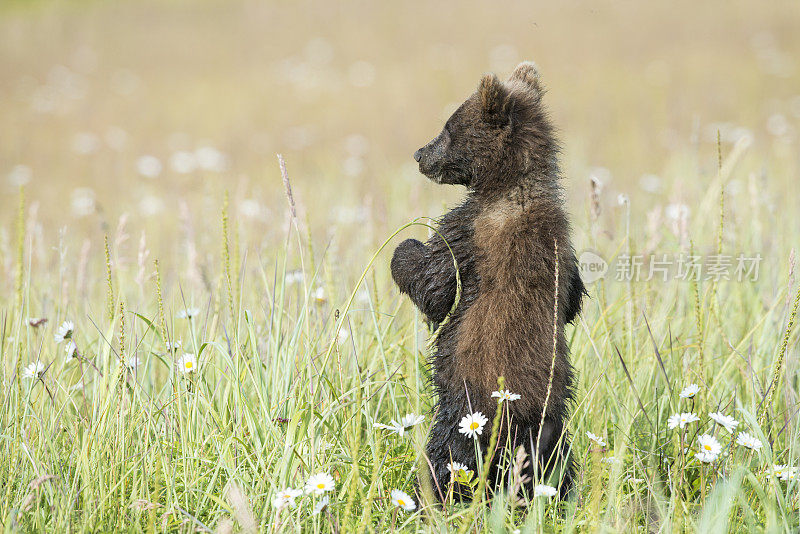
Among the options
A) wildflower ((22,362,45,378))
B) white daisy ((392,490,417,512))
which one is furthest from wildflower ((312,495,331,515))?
wildflower ((22,362,45,378))

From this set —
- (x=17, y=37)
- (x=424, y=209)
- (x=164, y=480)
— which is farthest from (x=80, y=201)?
(x=17, y=37)

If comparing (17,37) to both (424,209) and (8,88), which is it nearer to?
(8,88)

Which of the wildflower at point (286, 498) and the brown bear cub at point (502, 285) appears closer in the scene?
the wildflower at point (286, 498)

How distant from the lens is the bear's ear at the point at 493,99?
2.72 metres

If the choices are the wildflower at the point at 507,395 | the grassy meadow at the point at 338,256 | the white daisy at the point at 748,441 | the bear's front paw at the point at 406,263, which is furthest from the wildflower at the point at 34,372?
the white daisy at the point at 748,441

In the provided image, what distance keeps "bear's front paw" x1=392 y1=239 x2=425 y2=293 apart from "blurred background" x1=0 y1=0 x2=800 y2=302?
145 centimetres

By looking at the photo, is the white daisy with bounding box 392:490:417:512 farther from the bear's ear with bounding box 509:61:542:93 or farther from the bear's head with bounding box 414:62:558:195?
the bear's ear with bounding box 509:61:542:93

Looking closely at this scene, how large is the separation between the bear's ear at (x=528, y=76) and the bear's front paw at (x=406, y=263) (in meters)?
0.83

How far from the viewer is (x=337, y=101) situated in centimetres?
1331

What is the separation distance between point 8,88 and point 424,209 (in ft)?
37.3

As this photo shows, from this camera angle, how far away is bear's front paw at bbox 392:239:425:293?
2.70 m

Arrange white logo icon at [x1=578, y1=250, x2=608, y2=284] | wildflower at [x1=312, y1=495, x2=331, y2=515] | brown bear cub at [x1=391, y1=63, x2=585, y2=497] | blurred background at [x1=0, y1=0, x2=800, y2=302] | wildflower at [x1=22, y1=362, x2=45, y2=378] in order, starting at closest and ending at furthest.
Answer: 1. wildflower at [x1=312, y1=495, x2=331, y2=515]
2. brown bear cub at [x1=391, y1=63, x2=585, y2=497]
3. wildflower at [x1=22, y1=362, x2=45, y2=378]
4. white logo icon at [x1=578, y1=250, x2=608, y2=284]
5. blurred background at [x1=0, y1=0, x2=800, y2=302]

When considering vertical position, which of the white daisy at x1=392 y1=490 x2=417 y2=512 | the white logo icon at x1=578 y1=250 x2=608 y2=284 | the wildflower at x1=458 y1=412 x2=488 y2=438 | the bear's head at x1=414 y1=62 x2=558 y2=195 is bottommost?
the white daisy at x1=392 y1=490 x2=417 y2=512

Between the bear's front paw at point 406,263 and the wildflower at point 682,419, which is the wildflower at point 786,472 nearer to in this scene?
the wildflower at point 682,419
